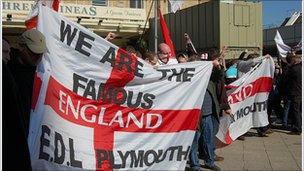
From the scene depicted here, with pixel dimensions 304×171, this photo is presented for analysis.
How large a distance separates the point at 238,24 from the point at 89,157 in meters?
11.9

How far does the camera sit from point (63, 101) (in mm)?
4914

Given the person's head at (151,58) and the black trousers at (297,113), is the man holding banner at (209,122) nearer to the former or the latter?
the person's head at (151,58)

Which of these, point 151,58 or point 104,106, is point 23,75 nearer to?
point 104,106

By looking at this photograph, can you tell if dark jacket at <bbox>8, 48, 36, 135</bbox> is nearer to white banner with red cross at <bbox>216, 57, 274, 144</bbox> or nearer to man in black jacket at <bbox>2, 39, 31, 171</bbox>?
man in black jacket at <bbox>2, 39, 31, 171</bbox>

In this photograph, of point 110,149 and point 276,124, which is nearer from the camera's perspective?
point 110,149

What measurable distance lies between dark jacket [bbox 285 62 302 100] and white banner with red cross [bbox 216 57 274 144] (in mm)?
758

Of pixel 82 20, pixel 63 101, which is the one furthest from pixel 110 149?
pixel 82 20

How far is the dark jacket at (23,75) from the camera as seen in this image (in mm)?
4332

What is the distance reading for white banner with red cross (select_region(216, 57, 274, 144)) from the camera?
8.60m

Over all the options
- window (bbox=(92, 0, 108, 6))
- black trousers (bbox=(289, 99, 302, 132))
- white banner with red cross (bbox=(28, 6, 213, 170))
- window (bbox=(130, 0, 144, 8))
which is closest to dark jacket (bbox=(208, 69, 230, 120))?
white banner with red cross (bbox=(28, 6, 213, 170))

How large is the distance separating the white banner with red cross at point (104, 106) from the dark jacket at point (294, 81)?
4.85 metres

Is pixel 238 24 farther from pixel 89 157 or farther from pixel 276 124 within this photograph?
pixel 89 157

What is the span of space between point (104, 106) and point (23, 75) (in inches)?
43.8

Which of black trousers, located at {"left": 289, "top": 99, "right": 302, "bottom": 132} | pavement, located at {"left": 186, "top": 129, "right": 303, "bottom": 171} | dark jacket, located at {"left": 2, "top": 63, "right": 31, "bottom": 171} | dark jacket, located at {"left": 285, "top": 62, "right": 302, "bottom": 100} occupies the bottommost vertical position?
pavement, located at {"left": 186, "top": 129, "right": 303, "bottom": 171}
